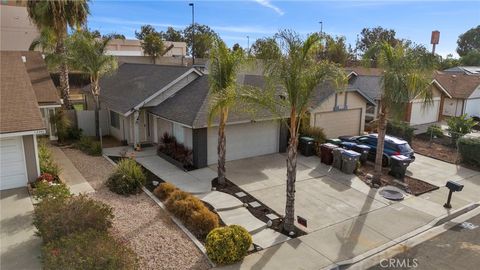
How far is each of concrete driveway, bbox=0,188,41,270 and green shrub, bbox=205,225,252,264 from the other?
4001 millimetres

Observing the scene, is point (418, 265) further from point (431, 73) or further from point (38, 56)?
point (38, 56)

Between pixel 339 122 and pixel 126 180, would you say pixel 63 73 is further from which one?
pixel 339 122

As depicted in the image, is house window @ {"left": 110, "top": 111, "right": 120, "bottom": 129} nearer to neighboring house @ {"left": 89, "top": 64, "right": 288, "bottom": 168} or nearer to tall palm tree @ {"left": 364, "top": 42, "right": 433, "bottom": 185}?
neighboring house @ {"left": 89, "top": 64, "right": 288, "bottom": 168}

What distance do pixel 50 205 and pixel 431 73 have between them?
43.9 ft

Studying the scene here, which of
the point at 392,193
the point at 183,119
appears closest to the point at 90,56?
the point at 183,119

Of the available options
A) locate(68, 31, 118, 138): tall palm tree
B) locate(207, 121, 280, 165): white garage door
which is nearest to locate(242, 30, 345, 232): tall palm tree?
locate(207, 121, 280, 165): white garage door

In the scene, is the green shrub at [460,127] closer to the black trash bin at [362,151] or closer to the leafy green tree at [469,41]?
the black trash bin at [362,151]

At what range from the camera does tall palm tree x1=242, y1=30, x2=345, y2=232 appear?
360 inches

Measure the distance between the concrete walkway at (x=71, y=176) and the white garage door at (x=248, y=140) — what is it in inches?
217

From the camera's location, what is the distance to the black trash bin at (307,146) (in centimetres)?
1772

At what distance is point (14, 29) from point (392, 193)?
50.5 metres

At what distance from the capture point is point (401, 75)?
12.4 metres

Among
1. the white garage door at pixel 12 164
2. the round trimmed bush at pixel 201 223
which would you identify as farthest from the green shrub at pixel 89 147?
the round trimmed bush at pixel 201 223

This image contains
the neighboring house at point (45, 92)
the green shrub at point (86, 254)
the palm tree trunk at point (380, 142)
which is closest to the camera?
the green shrub at point (86, 254)
